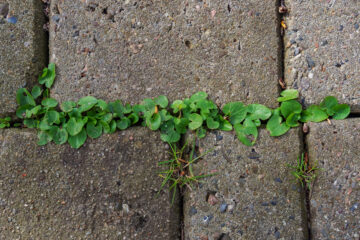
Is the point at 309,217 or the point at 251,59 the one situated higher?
the point at 251,59

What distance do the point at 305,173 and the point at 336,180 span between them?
0.47 feet

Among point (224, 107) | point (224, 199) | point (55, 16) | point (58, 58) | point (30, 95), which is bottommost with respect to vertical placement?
point (224, 199)

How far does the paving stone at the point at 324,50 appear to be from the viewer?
62.9 inches

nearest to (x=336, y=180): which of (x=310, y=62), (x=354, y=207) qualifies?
(x=354, y=207)

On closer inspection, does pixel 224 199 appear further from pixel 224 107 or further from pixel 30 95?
pixel 30 95

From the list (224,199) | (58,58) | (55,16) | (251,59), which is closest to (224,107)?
(251,59)

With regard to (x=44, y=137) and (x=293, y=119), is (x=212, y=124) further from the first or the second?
(x=44, y=137)

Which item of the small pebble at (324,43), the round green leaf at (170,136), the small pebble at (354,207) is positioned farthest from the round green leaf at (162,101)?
the small pebble at (354,207)

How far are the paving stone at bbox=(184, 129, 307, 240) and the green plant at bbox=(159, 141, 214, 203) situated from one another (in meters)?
0.04

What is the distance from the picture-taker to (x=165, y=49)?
1.65 m

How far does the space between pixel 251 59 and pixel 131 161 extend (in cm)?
79

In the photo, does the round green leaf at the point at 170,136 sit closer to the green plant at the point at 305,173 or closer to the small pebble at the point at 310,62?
the green plant at the point at 305,173

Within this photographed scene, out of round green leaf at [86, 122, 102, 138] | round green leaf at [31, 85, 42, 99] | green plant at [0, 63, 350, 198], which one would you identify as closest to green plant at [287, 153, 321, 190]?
green plant at [0, 63, 350, 198]

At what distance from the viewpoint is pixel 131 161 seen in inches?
61.6
